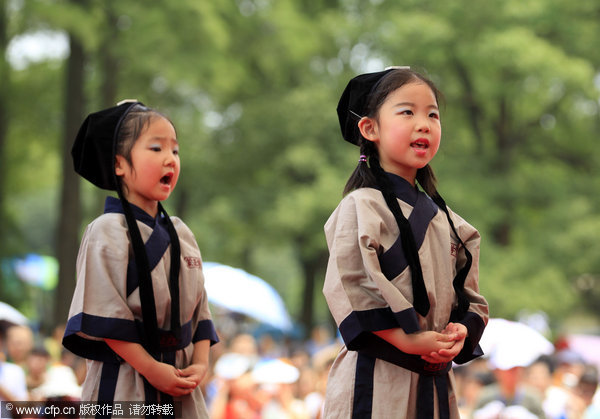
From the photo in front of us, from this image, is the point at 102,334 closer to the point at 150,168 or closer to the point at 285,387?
the point at 150,168

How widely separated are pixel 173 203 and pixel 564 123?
1196 centimetres

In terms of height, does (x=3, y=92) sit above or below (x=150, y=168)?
above

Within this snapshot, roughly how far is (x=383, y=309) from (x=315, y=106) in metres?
13.9

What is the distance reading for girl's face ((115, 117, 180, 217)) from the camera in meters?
3.21

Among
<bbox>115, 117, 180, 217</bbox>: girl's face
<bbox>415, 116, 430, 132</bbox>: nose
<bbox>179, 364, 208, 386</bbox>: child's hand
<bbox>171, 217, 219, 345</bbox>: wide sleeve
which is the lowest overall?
<bbox>179, 364, 208, 386</bbox>: child's hand

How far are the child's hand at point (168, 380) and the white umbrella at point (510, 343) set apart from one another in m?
3.09

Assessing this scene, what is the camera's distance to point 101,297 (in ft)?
9.77

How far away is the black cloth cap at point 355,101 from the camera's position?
3.02m

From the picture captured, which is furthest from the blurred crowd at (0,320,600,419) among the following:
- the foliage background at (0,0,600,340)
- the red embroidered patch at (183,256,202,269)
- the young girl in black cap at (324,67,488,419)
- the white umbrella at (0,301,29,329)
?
the foliage background at (0,0,600,340)

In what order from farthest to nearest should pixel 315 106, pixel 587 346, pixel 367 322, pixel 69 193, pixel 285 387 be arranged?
pixel 315 106 → pixel 587 346 → pixel 69 193 → pixel 285 387 → pixel 367 322

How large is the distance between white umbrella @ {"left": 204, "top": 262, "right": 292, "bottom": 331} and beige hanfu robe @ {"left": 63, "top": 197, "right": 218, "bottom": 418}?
280 inches

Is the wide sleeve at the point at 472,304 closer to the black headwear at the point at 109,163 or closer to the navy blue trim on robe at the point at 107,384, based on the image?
the black headwear at the point at 109,163

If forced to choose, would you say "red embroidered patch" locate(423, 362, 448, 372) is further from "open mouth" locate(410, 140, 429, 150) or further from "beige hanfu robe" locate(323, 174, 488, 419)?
"open mouth" locate(410, 140, 429, 150)

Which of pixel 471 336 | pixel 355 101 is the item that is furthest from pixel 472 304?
pixel 355 101
